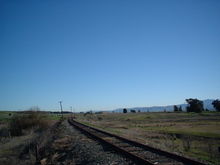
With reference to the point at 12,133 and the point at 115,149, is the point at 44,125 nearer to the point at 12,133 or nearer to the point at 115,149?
the point at 12,133

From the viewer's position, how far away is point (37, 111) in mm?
51031

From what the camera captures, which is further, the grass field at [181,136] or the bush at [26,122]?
the bush at [26,122]

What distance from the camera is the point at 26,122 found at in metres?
49.0

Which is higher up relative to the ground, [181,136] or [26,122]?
[26,122]

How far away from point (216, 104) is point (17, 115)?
107336mm

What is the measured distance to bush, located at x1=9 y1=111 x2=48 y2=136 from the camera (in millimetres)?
48819

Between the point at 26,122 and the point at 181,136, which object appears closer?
the point at 181,136

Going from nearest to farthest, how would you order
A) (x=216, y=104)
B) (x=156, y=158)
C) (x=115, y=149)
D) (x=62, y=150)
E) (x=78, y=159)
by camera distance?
(x=156, y=158) → (x=78, y=159) → (x=115, y=149) → (x=62, y=150) → (x=216, y=104)

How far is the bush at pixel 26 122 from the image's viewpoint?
160 ft

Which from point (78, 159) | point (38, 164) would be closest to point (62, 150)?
point (38, 164)

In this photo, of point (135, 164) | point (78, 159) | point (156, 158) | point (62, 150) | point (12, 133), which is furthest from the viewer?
point (12, 133)

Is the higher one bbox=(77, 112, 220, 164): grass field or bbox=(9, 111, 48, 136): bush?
bbox=(9, 111, 48, 136): bush

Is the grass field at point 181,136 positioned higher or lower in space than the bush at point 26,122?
lower

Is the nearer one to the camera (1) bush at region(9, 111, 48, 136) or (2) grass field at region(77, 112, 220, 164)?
(2) grass field at region(77, 112, 220, 164)
